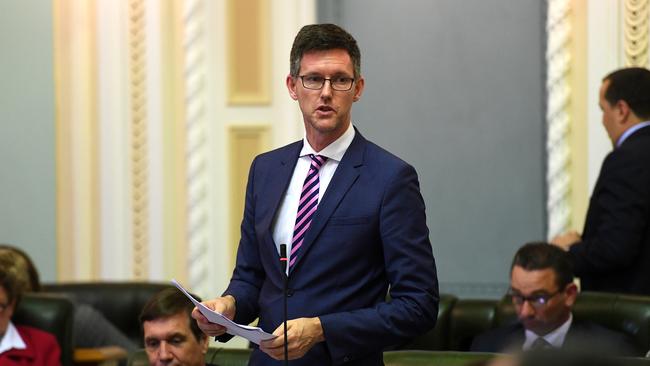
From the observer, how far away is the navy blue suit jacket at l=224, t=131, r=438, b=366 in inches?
96.0

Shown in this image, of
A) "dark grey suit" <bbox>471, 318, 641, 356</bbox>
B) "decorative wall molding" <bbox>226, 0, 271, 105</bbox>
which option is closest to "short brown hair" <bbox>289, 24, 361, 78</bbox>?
"dark grey suit" <bbox>471, 318, 641, 356</bbox>

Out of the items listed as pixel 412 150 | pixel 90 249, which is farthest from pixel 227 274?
pixel 412 150

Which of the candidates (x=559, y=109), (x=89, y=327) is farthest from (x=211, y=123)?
(x=559, y=109)

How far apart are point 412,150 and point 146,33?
5.41 ft

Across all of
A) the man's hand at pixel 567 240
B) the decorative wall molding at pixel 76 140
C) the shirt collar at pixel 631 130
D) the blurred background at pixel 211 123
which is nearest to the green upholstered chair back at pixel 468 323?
the man's hand at pixel 567 240

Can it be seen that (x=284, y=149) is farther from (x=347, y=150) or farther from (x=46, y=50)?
(x=46, y=50)

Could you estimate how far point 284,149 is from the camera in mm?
2703

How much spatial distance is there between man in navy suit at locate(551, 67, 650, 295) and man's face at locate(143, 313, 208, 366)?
1.55 m

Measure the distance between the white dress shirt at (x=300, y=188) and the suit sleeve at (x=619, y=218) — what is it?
215 cm

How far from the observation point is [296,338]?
232 centimetres

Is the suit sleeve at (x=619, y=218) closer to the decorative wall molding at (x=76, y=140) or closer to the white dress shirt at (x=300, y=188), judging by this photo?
the white dress shirt at (x=300, y=188)

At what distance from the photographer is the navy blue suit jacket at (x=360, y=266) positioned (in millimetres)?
2438

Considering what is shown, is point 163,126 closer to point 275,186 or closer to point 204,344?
point 204,344

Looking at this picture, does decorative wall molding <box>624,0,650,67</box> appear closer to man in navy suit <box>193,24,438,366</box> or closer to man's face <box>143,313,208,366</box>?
man's face <box>143,313,208,366</box>
